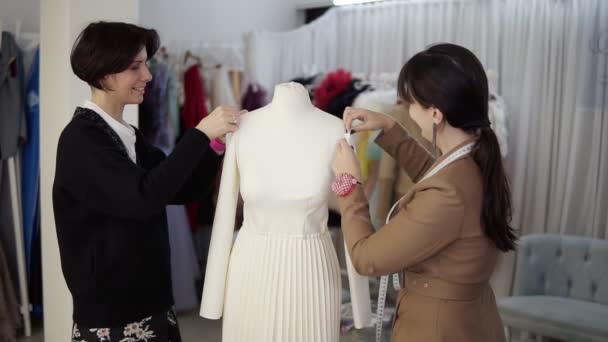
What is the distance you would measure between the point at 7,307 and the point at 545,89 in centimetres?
315

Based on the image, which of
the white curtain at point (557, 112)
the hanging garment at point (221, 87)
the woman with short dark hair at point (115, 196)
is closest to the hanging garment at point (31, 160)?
the hanging garment at point (221, 87)

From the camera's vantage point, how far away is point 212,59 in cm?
378

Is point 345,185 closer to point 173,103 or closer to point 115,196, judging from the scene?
point 115,196

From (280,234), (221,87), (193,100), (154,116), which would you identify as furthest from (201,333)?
(280,234)

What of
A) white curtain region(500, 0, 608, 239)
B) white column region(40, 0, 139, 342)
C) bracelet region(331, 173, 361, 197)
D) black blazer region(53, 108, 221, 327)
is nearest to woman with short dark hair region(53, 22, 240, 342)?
black blazer region(53, 108, 221, 327)

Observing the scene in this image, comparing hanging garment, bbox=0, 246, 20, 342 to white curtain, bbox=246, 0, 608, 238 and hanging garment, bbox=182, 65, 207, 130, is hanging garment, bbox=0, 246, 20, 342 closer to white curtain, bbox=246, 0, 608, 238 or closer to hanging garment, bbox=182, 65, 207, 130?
hanging garment, bbox=182, 65, 207, 130

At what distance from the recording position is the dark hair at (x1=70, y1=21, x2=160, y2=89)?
145 centimetres

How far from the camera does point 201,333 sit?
3307mm

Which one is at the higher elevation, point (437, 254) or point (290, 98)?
point (290, 98)

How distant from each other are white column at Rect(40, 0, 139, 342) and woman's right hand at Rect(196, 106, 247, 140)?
3.93 ft

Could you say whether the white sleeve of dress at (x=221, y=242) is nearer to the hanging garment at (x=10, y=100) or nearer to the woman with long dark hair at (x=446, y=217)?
the woman with long dark hair at (x=446, y=217)

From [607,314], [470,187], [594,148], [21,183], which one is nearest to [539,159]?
[594,148]

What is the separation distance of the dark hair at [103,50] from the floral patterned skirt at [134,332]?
0.64 m

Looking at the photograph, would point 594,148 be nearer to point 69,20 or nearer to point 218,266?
point 218,266
